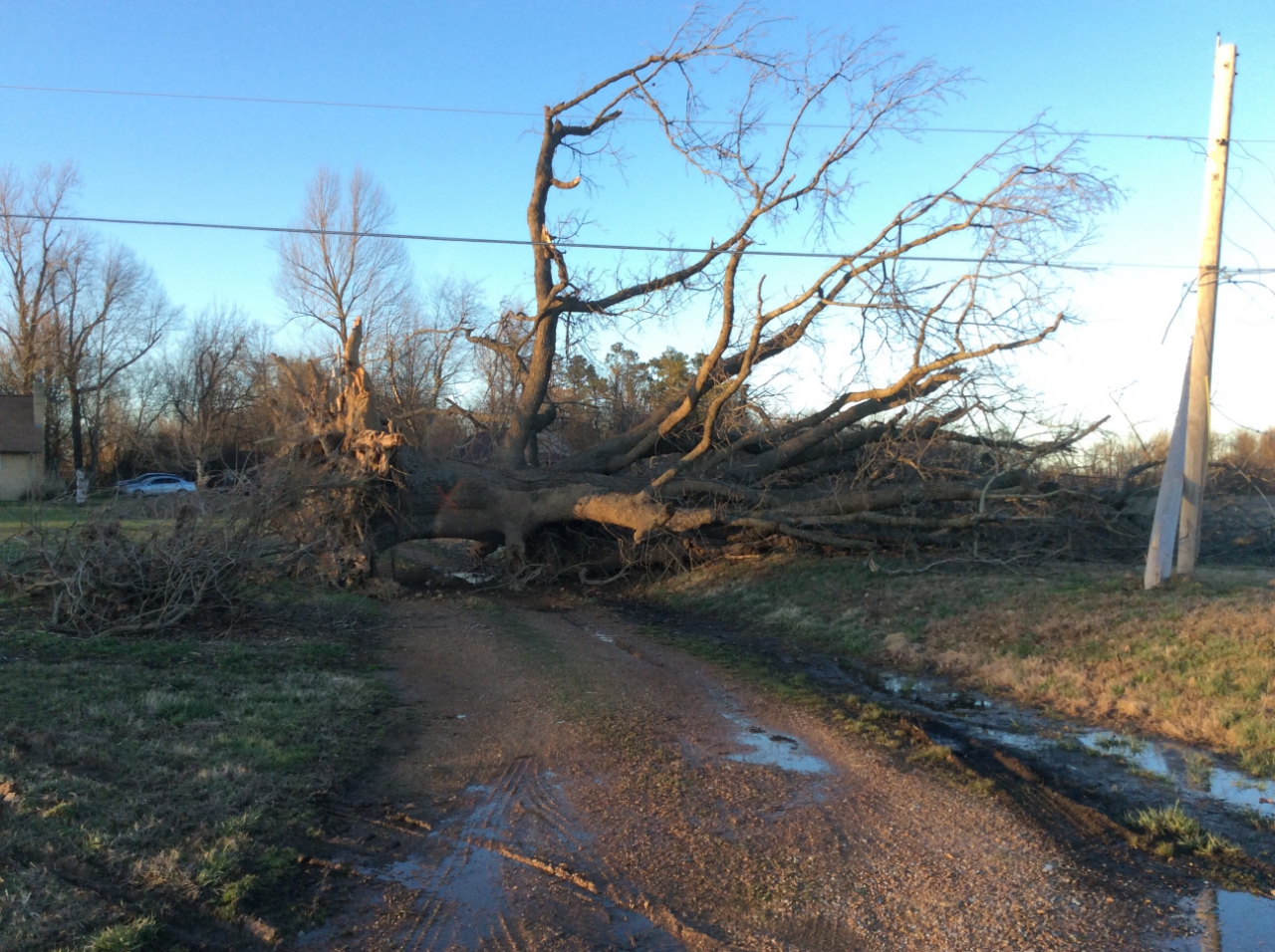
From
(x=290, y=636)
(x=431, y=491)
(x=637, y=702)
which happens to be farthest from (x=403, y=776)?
(x=431, y=491)

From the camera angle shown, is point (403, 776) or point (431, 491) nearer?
point (403, 776)

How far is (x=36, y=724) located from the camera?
20.3 feet

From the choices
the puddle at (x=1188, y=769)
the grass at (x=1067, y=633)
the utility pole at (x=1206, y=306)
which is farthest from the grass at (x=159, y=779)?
the utility pole at (x=1206, y=306)

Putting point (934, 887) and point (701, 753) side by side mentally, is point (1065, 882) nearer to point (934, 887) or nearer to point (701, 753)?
point (934, 887)

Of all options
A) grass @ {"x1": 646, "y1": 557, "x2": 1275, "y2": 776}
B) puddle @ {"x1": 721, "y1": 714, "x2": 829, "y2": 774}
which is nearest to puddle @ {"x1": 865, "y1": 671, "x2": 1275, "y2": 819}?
grass @ {"x1": 646, "y1": 557, "x2": 1275, "y2": 776}

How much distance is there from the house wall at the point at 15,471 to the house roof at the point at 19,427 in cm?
50

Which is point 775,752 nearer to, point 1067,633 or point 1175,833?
point 1175,833

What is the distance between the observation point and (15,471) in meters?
38.1

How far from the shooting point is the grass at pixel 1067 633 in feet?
24.3

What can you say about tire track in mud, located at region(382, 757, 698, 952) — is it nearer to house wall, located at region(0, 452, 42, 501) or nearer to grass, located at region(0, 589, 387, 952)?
grass, located at region(0, 589, 387, 952)

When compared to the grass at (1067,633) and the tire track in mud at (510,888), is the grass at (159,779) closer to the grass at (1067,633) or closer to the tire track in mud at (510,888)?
the tire track in mud at (510,888)

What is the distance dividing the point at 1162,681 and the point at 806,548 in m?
8.35

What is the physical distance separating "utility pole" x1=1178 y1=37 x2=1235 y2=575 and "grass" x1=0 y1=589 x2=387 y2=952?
971 centimetres

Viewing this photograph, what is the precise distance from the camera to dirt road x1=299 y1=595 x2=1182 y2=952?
406 cm
